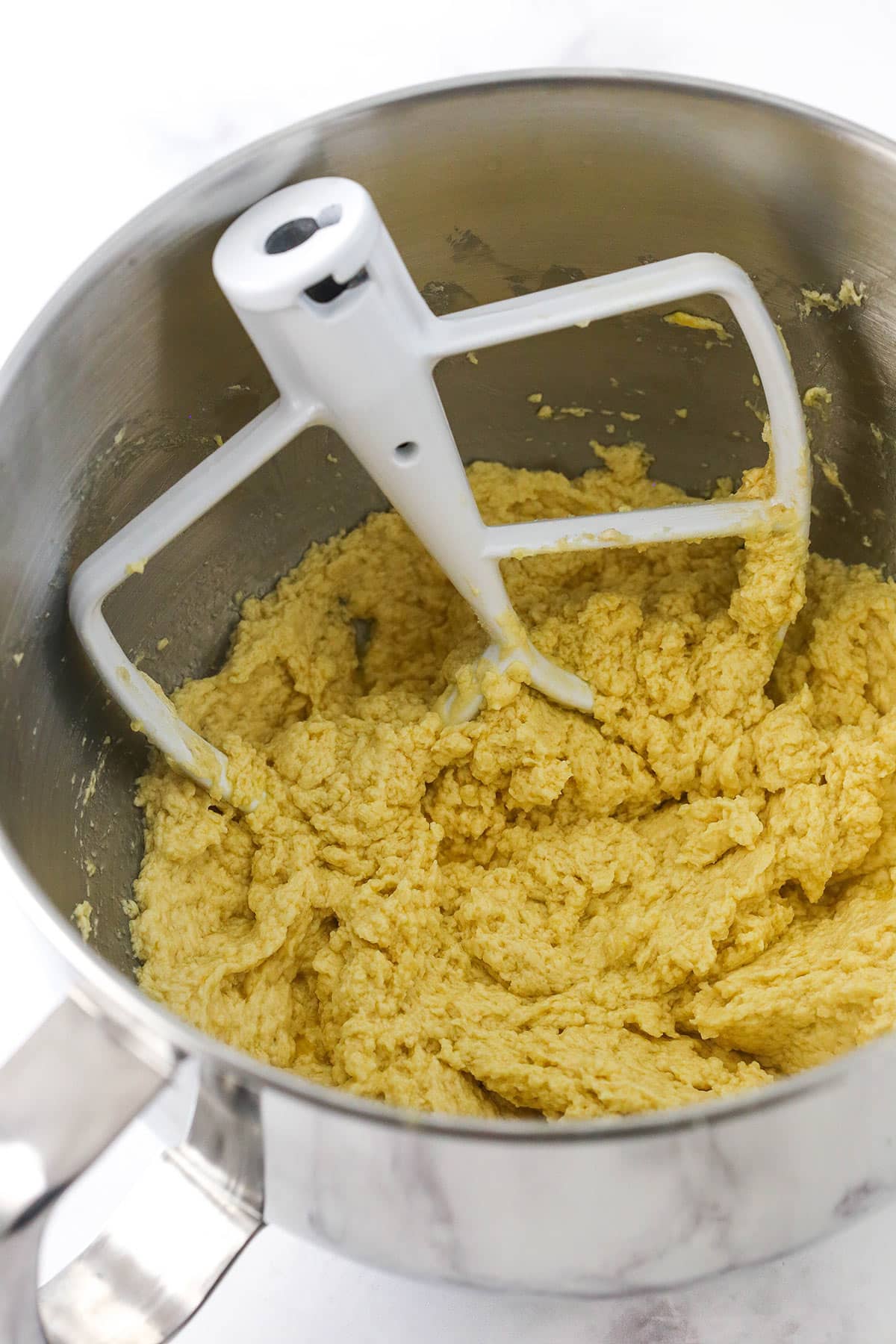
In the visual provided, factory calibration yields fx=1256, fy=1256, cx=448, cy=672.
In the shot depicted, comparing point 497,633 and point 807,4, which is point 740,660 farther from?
point 807,4

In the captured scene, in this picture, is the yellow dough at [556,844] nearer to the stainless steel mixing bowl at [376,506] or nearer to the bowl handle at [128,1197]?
the stainless steel mixing bowl at [376,506]

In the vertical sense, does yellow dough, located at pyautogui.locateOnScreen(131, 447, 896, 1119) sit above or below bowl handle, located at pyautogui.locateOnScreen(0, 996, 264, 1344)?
below

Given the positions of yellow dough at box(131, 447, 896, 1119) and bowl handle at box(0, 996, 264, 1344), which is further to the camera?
yellow dough at box(131, 447, 896, 1119)

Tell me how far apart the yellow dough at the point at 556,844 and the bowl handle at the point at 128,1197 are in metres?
0.21

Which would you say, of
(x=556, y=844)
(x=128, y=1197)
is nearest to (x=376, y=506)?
(x=556, y=844)

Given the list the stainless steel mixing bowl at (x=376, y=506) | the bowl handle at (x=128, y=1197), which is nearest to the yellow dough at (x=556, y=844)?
Answer: the stainless steel mixing bowl at (x=376, y=506)

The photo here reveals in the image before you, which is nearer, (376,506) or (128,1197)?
(128,1197)

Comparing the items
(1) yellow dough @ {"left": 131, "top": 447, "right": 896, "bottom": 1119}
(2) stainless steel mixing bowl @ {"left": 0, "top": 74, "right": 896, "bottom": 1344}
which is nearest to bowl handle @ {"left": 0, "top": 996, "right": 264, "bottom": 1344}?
(2) stainless steel mixing bowl @ {"left": 0, "top": 74, "right": 896, "bottom": 1344}

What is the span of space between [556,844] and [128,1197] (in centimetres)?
48

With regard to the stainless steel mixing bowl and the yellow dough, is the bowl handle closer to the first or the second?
the stainless steel mixing bowl

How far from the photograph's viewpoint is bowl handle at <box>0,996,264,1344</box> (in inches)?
24.8

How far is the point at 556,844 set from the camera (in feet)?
3.59

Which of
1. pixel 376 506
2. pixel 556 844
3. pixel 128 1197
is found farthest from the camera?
pixel 376 506

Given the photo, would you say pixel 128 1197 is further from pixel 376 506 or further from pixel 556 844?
pixel 376 506
